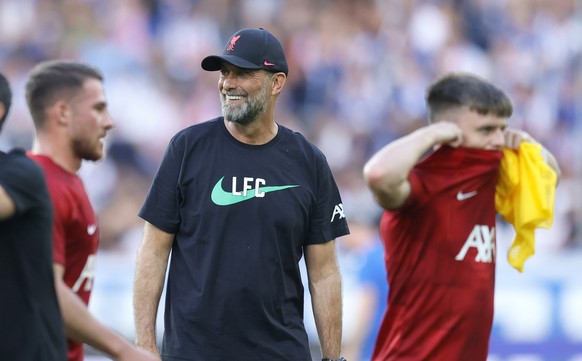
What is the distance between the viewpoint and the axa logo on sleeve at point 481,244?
596cm

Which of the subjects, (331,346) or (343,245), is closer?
(331,346)

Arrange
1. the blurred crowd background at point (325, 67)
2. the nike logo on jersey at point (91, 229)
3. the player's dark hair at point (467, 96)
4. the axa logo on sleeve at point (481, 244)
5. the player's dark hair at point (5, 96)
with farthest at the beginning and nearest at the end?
the blurred crowd background at point (325, 67) < the player's dark hair at point (467, 96) < the axa logo on sleeve at point (481, 244) < the nike logo on jersey at point (91, 229) < the player's dark hair at point (5, 96)

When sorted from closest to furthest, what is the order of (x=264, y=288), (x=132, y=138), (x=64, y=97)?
(x=64, y=97)
(x=264, y=288)
(x=132, y=138)

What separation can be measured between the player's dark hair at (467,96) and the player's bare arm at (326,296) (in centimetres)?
105

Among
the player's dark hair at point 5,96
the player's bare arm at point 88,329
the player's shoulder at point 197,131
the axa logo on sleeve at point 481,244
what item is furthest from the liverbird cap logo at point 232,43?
the player's bare arm at point 88,329

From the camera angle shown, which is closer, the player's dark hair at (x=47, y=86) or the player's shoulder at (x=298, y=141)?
the player's dark hair at (x=47, y=86)

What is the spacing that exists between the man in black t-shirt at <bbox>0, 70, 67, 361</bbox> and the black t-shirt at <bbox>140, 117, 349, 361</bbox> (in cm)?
131

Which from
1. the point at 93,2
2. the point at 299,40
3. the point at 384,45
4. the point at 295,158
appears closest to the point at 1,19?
the point at 93,2

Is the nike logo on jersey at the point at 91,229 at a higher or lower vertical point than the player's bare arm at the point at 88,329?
higher

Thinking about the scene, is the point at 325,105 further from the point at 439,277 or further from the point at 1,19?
the point at 439,277

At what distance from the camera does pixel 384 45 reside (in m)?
14.7

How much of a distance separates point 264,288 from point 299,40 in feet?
30.0

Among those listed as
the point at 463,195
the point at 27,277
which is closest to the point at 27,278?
the point at 27,277

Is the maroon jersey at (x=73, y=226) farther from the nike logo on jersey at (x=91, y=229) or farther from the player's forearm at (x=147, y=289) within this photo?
the player's forearm at (x=147, y=289)
